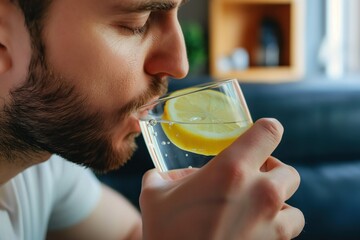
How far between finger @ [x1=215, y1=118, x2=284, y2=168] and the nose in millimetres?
315

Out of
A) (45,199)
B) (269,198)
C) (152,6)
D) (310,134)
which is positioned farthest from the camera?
(310,134)

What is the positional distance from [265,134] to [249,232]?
0.12m

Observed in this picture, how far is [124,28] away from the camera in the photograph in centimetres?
94

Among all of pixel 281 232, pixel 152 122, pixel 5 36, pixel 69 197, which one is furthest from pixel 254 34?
pixel 281 232

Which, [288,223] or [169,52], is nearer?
[288,223]

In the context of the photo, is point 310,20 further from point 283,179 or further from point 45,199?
point 283,179

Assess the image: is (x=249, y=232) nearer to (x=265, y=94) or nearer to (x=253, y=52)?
(x=265, y=94)

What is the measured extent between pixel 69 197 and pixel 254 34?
7.79 ft

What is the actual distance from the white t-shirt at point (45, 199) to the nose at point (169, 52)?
44 cm

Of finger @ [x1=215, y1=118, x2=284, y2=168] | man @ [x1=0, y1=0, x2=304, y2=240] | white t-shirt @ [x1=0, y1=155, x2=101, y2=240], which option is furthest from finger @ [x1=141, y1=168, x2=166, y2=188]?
white t-shirt @ [x1=0, y1=155, x2=101, y2=240]

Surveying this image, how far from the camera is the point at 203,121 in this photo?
0.74m

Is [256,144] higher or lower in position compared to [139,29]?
lower

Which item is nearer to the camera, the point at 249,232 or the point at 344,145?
the point at 249,232

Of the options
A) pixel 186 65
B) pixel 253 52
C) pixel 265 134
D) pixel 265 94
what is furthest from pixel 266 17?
pixel 265 134
